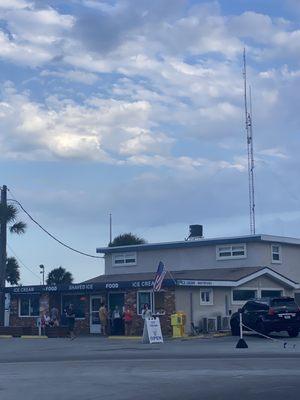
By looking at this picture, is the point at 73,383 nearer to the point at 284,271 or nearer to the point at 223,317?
the point at 223,317

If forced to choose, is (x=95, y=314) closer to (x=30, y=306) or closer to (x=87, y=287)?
(x=87, y=287)

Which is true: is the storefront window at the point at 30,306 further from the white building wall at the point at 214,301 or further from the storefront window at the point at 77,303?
the white building wall at the point at 214,301

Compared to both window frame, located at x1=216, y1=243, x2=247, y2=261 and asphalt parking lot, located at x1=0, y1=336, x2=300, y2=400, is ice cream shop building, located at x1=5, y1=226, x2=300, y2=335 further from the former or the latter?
asphalt parking lot, located at x1=0, y1=336, x2=300, y2=400

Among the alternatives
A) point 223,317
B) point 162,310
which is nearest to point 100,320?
point 162,310

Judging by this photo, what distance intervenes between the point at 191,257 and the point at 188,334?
8.70 m

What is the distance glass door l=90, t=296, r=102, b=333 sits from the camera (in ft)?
130

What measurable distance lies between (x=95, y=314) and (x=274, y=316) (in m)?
10.8

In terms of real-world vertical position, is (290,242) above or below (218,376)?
above

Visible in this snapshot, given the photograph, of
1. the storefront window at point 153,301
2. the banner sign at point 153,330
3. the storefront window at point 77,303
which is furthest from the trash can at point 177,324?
the storefront window at point 77,303

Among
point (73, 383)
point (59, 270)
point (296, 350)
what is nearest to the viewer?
point (73, 383)

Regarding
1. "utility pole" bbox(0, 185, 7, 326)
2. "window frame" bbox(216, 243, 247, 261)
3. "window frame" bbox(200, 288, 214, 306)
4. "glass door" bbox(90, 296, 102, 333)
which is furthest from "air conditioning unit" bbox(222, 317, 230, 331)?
"utility pole" bbox(0, 185, 7, 326)

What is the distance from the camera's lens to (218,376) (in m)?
16.6

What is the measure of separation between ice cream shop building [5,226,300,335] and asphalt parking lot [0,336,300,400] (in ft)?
28.5

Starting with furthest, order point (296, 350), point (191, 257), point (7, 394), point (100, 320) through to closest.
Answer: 1. point (191, 257)
2. point (100, 320)
3. point (296, 350)
4. point (7, 394)
